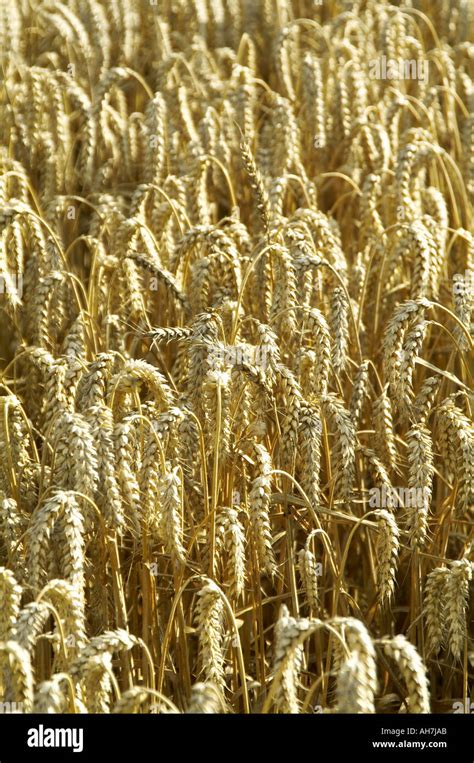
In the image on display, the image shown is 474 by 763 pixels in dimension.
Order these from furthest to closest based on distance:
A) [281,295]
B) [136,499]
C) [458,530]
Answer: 1. [458,530]
2. [281,295]
3. [136,499]

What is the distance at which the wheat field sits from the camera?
5.87 feet

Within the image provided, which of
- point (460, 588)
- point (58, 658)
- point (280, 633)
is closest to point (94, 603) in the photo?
point (58, 658)

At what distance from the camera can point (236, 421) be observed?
2141 mm

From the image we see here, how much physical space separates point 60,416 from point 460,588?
0.82 m

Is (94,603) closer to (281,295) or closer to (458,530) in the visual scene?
(281,295)

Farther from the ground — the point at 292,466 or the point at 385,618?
the point at 292,466

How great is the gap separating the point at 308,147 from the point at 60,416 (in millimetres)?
2086

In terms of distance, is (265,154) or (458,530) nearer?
(458,530)

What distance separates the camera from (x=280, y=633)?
5.08 feet

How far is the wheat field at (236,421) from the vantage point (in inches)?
70.4

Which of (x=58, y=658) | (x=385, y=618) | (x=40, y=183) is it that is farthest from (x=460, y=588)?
(x=40, y=183)
